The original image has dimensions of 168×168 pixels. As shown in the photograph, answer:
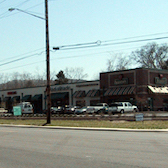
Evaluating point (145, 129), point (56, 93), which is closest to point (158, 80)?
point (56, 93)

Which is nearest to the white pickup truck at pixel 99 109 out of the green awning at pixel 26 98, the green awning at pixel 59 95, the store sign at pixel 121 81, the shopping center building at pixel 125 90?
the shopping center building at pixel 125 90

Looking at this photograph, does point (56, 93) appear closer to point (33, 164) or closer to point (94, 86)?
point (94, 86)

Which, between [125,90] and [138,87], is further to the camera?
[125,90]

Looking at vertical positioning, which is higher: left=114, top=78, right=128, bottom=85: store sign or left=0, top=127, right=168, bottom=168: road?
left=114, top=78, right=128, bottom=85: store sign

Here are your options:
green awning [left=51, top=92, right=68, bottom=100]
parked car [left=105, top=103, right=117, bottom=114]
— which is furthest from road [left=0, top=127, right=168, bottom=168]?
green awning [left=51, top=92, right=68, bottom=100]

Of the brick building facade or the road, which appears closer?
the road

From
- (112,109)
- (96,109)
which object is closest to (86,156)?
(112,109)

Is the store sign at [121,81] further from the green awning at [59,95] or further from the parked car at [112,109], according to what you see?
the green awning at [59,95]

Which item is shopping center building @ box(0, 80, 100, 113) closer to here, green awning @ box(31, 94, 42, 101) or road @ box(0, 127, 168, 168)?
green awning @ box(31, 94, 42, 101)

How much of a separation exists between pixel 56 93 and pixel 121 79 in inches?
772

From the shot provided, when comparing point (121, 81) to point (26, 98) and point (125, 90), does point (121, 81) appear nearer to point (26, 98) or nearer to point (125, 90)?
point (125, 90)

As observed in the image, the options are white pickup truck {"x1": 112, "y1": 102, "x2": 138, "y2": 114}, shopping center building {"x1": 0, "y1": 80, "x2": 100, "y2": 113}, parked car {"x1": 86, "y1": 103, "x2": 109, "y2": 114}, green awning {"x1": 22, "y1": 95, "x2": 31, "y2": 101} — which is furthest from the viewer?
green awning {"x1": 22, "y1": 95, "x2": 31, "y2": 101}

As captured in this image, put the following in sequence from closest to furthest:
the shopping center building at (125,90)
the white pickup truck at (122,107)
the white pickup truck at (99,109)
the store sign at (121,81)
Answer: the white pickup truck at (122,107) < the white pickup truck at (99,109) < the shopping center building at (125,90) < the store sign at (121,81)

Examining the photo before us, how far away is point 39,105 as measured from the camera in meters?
72.0
